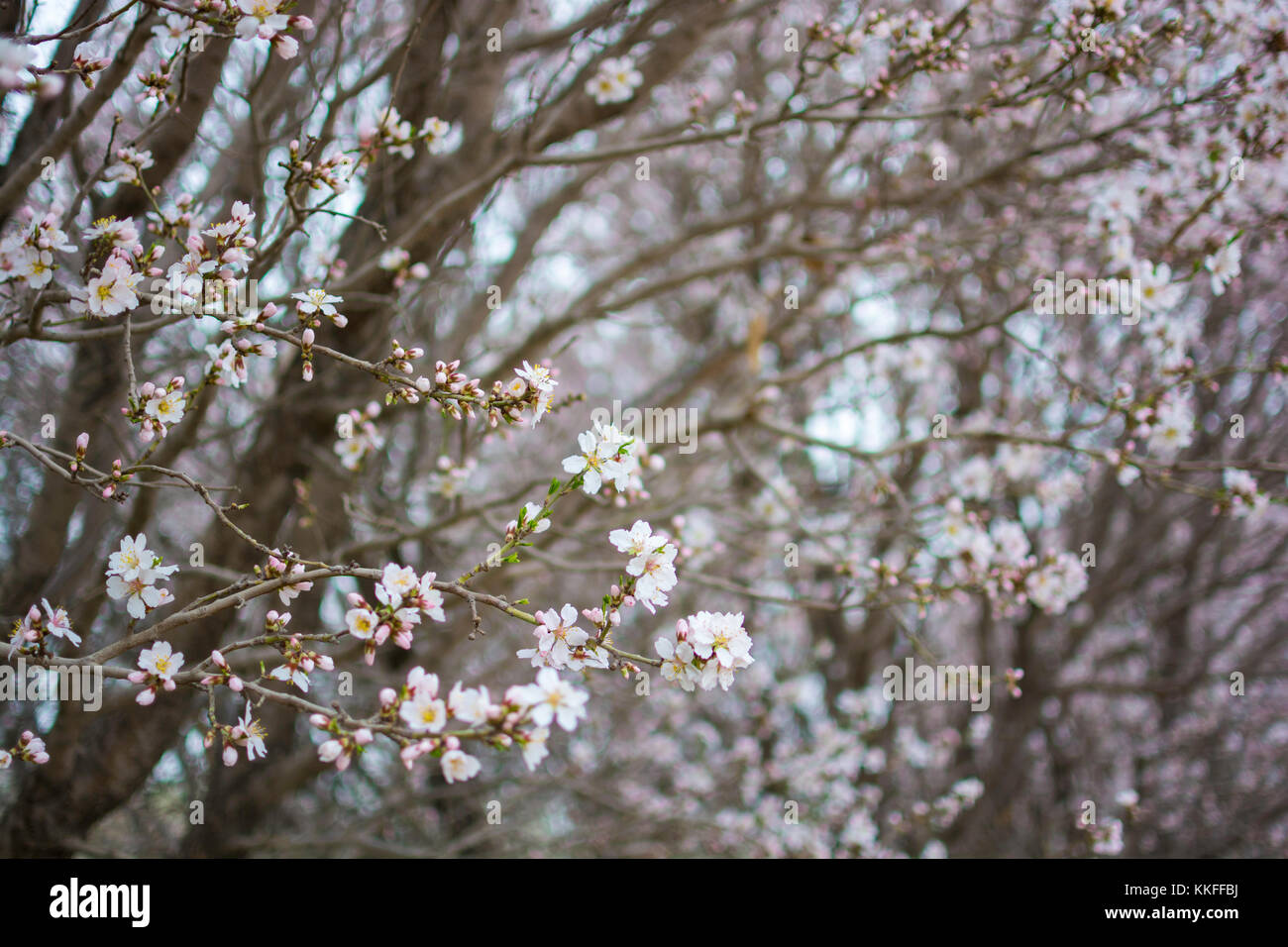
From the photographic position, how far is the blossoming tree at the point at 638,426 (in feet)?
6.21

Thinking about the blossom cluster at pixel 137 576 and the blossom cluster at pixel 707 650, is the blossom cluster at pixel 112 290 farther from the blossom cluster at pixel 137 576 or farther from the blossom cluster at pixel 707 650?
the blossom cluster at pixel 707 650

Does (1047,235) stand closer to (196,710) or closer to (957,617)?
(957,617)

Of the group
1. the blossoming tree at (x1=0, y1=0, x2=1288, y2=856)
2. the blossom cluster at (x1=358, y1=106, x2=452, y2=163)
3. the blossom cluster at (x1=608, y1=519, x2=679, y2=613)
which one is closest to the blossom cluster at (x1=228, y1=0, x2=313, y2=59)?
the blossoming tree at (x1=0, y1=0, x2=1288, y2=856)

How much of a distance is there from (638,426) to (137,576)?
7.17 feet

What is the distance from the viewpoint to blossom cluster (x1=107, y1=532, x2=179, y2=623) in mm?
1752

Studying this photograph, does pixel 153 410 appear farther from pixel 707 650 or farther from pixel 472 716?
pixel 707 650

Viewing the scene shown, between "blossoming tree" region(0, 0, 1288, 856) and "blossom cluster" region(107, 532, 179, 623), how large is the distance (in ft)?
0.03

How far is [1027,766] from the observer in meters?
6.01

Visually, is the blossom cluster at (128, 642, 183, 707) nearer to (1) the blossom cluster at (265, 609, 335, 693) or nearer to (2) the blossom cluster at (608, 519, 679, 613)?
(1) the blossom cluster at (265, 609, 335, 693)

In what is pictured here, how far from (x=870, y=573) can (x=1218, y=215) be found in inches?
80.5

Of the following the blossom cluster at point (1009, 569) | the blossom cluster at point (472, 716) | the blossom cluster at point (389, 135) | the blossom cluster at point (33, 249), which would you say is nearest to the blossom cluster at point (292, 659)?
the blossom cluster at point (472, 716)

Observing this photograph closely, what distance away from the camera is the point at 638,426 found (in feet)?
11.9

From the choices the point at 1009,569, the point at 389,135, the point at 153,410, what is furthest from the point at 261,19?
the point at 1009,569

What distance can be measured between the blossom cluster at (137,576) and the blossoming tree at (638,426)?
0.01 metres
